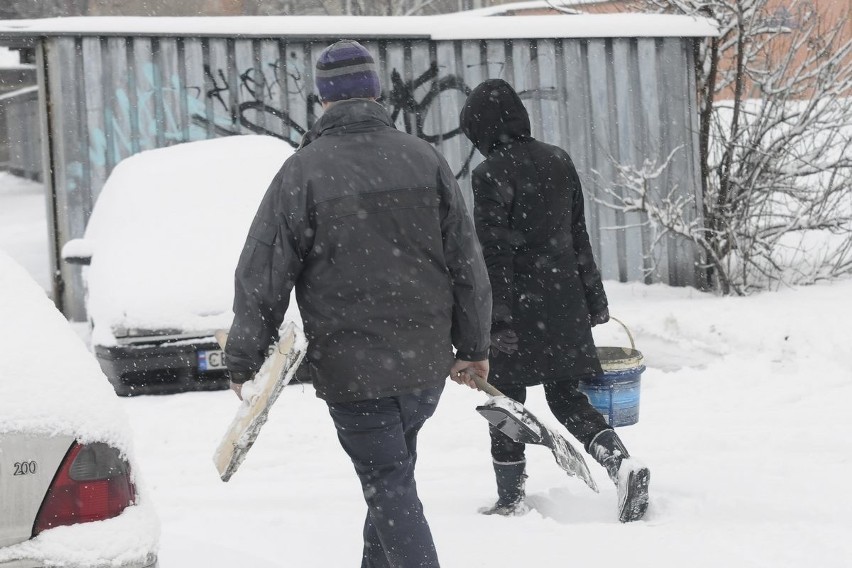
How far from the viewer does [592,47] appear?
33.3ft

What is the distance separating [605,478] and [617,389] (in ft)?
1.65

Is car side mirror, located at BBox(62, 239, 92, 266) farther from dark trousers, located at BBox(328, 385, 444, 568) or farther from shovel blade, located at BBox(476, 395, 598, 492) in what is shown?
dark trousers, located at BBox(328, 385, 444, 568)

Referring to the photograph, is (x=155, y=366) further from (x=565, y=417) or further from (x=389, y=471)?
(x=389, y=471)

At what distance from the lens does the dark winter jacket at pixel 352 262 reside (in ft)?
10.3

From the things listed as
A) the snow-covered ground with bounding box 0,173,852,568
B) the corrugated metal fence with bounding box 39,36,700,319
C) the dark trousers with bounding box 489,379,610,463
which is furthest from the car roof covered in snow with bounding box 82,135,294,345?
the dark trousers with bounding box 489,379,610,463

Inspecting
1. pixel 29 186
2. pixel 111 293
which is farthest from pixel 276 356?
pixel 29 186

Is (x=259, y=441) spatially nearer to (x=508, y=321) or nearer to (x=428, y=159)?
(x=508, y=321)

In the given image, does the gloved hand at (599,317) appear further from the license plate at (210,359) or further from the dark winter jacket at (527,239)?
the license plate at (210,359)

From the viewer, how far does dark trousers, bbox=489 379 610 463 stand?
4.45 metres

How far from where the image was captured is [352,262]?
3.15 m

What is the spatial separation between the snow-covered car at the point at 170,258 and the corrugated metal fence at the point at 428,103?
1.41 m

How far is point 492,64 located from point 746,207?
2.77 meters

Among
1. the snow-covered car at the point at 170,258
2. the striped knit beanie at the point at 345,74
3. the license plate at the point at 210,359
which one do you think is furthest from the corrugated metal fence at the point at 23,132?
the striped knit beanie at the point at 345,74

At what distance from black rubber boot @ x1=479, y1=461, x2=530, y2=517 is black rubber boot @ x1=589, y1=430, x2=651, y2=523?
354 mm
